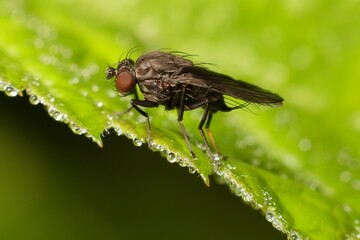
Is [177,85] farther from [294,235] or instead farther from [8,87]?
[294,235]

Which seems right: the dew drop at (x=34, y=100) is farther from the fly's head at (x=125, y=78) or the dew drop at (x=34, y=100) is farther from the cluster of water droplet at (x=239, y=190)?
the cluster of water droplet at (x=239, y=190)

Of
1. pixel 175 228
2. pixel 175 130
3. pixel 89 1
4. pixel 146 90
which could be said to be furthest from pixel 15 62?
pixel 89 1

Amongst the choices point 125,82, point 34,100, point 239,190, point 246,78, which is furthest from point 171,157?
A: point 246,78

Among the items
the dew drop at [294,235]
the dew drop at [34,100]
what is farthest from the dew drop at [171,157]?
the dew drop at [34,100]

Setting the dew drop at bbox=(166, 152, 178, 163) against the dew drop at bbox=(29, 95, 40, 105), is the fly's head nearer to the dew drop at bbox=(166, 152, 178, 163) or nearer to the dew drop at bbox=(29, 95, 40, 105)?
the dew drop at bbox=(29, 95, 40, 105)

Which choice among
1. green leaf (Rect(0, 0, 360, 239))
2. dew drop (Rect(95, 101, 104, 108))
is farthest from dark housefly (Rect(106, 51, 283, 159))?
dew drop (Rect(95, 101, 104, 108))

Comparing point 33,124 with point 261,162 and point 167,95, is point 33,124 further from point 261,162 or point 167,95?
point 261,162
